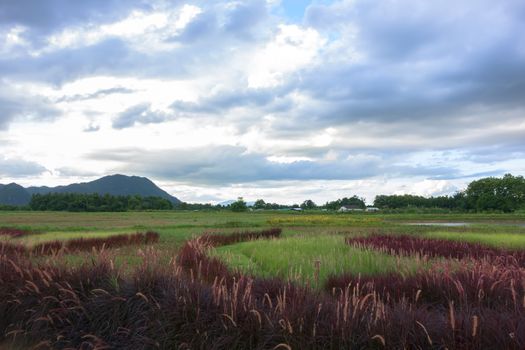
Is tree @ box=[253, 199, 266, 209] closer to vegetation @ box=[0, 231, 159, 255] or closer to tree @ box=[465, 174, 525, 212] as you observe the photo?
tree @ box=[465, 174, 525, 212]

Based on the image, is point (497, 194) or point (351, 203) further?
point (351, 203)

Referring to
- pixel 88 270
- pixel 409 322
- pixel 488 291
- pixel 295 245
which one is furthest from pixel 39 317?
pixel 295 245

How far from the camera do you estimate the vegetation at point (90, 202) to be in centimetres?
10938

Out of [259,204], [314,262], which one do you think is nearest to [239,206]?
[259,204]

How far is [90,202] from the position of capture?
111m

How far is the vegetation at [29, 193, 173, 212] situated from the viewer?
109m

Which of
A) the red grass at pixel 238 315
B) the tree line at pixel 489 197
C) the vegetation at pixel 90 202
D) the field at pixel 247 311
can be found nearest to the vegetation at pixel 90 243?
the field at pixel 247 311

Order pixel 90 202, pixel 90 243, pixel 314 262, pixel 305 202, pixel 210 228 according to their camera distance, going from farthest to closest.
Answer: pixel 305 202
pixel 90 202
pixel 210 228
pixel 90 243
pixel 314 262

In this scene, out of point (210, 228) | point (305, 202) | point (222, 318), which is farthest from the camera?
point (305, 202)

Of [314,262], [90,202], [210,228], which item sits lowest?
[210,228]

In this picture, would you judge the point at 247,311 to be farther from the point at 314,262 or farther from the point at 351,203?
the point at 351,203

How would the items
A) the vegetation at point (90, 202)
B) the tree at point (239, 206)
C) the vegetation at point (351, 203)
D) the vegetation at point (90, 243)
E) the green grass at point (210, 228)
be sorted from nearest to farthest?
the vegetation at point (90, 243)
the green grass at point (210, 228)
the tree at point (239, 206)
the vegetation at point (90, 202)
the vegetation at point (351, 203)

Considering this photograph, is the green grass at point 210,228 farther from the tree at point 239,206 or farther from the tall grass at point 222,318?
the tree at point 239,206

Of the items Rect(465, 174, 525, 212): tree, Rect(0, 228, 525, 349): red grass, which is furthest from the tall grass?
Rect(465, 174, 525, 212): tree
